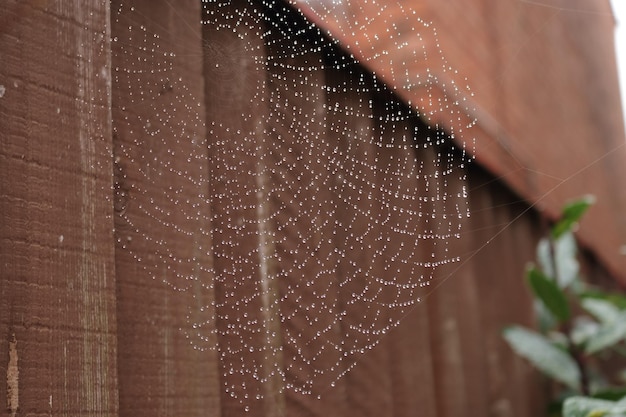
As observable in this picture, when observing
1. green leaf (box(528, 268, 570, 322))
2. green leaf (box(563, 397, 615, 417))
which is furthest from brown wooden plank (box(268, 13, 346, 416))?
green leaf (box(528, 268, 570, 322))

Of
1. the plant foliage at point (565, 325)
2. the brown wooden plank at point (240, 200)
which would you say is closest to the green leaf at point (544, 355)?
the plant foliage at point (565, 325)

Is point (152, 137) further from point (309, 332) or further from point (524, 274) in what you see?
point (524, 274)

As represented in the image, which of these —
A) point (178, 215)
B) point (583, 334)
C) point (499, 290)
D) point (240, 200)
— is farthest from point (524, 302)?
point (178, 215)

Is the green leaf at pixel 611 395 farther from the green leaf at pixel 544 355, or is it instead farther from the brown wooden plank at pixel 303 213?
the brown wooden plank at pixel 303 213

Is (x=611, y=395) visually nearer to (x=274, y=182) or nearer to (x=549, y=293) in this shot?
(x=549, y=293)

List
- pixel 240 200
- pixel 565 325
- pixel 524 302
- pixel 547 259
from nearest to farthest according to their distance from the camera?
pixel 240 200, pixel 565 325, pixel 547 259, pixel 524 302

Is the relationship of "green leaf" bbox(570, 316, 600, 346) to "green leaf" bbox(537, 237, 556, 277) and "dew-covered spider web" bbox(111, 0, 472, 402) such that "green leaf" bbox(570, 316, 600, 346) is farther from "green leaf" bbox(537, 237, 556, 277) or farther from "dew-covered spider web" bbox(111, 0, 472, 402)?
"dew-covered spider web" bbox(111, 0, 472, 402)

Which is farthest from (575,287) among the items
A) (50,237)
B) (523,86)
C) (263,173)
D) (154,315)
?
(50,237)
